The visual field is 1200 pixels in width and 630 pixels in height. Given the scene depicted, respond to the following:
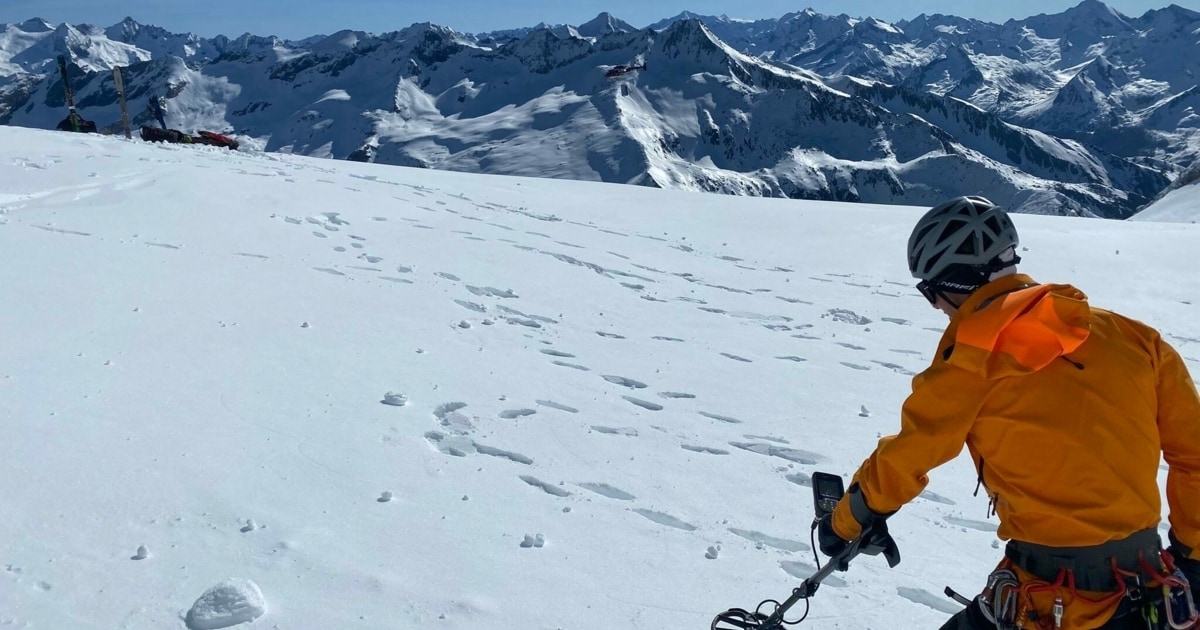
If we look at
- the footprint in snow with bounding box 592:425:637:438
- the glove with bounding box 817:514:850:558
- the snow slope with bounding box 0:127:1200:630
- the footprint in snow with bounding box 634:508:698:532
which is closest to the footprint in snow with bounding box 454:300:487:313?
the snow slope with bounding box 0:127:1200:630

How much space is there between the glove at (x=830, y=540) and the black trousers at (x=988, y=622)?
0.49 meters

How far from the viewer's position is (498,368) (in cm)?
847

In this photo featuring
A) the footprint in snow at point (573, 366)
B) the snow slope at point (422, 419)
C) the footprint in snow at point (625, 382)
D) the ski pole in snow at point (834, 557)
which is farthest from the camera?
the footprint in snow at point (573, 366)

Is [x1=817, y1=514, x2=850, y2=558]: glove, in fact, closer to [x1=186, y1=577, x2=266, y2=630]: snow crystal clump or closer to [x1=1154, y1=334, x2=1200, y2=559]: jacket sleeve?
[x1=1154, y1=334, x2=1200, y2=559]: jacket sleeve

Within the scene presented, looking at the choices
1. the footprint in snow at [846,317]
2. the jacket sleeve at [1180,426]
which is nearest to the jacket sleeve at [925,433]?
the jacket sleeve at [1180,426]

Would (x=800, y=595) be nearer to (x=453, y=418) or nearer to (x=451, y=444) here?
(x=451, y=444)

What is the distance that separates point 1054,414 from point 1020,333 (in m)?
0.30

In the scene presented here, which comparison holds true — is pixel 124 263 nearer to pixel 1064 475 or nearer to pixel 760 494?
pixel 760 494

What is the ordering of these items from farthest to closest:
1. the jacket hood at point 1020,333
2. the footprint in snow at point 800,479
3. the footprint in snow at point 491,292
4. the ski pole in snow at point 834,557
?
1. the footprint in snow at point 491,292
2. the footprint in snow at point 800,479
3. the ski pole in snow at point 834,557
4. the jacket hood at point 1020,333

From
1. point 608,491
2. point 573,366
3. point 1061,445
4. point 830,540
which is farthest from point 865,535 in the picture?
point 573,366

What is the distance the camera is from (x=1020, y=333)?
105 inches

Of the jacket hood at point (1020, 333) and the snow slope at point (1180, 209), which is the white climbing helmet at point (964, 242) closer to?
the jacket hood at point (1020, 333)

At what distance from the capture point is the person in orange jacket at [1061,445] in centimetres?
272

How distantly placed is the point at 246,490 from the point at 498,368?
3.33 metres
